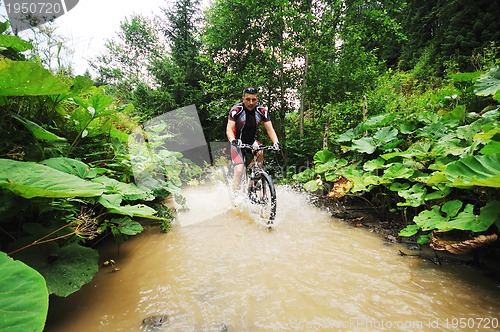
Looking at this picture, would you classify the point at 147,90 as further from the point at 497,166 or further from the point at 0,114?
the point at 497,166

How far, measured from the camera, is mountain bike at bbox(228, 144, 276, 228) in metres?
3.60

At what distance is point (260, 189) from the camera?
13.5ft

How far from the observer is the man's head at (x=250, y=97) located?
435 centimetres

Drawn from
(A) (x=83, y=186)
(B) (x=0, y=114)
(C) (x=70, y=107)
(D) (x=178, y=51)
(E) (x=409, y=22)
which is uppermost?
(E) (x=409, y=22)

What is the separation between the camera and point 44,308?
785 millimetres

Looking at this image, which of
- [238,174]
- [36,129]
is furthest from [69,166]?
[238,174]

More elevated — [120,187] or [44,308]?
[120,187]

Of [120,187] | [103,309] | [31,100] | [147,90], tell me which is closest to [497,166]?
[120,187]

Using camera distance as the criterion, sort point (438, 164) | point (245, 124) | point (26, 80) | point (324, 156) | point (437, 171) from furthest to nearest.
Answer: point (324, 156) → point (245, 124) → point (437, 171) → point (438, 164) → point (26, 80)

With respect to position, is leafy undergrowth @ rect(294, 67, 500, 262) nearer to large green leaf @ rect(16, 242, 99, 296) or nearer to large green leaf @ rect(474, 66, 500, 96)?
large green leaf @ rect(474, 66, 500, 96)

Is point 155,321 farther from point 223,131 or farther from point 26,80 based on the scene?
point 223,131

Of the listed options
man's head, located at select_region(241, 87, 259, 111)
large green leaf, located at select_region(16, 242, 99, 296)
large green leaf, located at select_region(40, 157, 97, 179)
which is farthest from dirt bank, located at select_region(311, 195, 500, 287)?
large green leaf, located at select_region(40, 157, 97, 179)

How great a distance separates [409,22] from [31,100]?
3487 centimetres

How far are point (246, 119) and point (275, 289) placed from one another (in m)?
3.22
